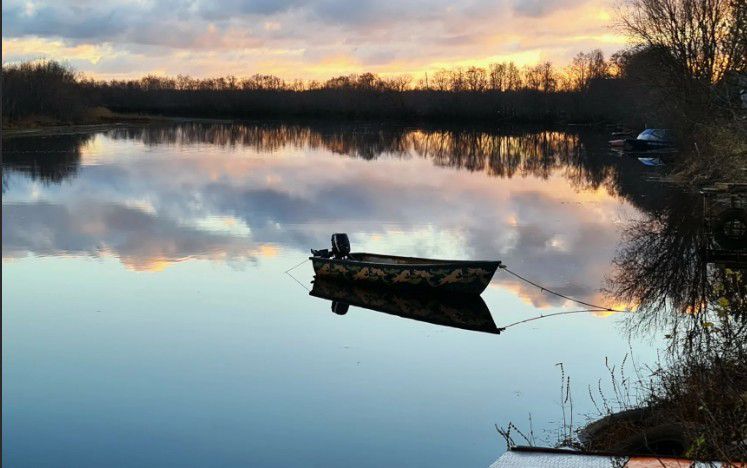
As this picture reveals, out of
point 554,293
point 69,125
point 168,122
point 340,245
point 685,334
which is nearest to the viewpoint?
point 685,334

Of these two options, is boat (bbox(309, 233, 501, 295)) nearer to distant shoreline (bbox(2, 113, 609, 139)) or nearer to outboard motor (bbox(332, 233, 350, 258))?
outboard motor (bbox(332, 233, 350, 258))

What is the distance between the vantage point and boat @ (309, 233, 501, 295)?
1802 cm

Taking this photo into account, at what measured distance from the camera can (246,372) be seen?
13.4 metres

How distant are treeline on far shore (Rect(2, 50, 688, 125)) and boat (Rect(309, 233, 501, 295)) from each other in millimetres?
66696

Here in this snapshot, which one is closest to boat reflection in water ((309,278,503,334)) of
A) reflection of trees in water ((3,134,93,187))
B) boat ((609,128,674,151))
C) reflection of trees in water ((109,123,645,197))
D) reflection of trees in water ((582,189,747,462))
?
→ reflection of trees in water ((582,189,747,462))

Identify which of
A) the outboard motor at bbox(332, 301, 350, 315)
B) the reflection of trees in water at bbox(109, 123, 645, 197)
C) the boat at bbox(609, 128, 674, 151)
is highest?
the boat at bbox(609, 128, 674, 151)

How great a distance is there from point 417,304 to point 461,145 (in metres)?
59.5

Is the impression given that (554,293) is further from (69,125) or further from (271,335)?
(69,125)

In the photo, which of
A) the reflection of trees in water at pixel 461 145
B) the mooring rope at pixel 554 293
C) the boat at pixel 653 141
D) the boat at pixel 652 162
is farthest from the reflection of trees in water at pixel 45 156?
the boat at pixel 653 141

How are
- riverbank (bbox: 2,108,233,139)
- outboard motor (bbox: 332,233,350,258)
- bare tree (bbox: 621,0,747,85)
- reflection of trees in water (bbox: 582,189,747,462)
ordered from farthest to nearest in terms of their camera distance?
riverbank (bbox: 2,108,233,139)
bare tree (bbox: 621,0,747,85)
outboard motor (bbox: 332,233,350,258)
reflection of trees in water (bbox: 582,189,747,462)

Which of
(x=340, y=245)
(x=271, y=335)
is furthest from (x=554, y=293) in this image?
(x=271, y=335)

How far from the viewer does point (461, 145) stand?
251 ft

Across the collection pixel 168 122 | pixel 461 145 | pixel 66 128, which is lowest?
pixel 461 145

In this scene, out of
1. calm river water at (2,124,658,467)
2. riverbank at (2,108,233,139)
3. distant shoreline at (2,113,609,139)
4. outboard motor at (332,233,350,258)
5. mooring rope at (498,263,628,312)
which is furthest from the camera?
distant shoreline at (2,113,609,139)
